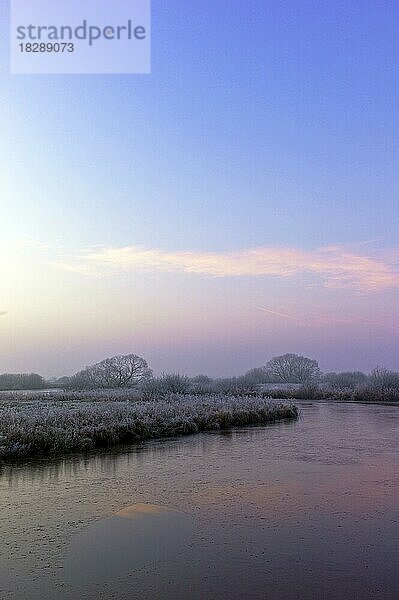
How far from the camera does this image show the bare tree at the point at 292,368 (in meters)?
83.2

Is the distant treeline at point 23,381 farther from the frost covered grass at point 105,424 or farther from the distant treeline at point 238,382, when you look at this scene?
the frost covered grass at point 105,424

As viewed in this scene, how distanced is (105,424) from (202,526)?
9.51m

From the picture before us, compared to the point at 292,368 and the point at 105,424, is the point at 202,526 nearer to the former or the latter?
the point at 105,424

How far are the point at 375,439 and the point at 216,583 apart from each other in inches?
526

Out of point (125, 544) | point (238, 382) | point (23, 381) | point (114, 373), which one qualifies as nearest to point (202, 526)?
point (125, 544)

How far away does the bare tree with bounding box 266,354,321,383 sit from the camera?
83250 mm

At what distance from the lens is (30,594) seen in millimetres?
5363

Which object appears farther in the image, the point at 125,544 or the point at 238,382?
the point at 238,382

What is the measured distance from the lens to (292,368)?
84875 millimetres

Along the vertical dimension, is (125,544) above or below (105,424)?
below

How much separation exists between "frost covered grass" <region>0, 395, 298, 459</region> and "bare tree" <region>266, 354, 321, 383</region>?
59.7m

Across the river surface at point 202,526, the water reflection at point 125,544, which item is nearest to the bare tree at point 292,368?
the river surface at point 202,526

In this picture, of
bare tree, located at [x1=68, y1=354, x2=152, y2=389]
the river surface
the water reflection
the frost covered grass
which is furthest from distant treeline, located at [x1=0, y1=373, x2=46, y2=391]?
the water reflection

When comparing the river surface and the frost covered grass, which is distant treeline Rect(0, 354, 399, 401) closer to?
the frost covered grass
